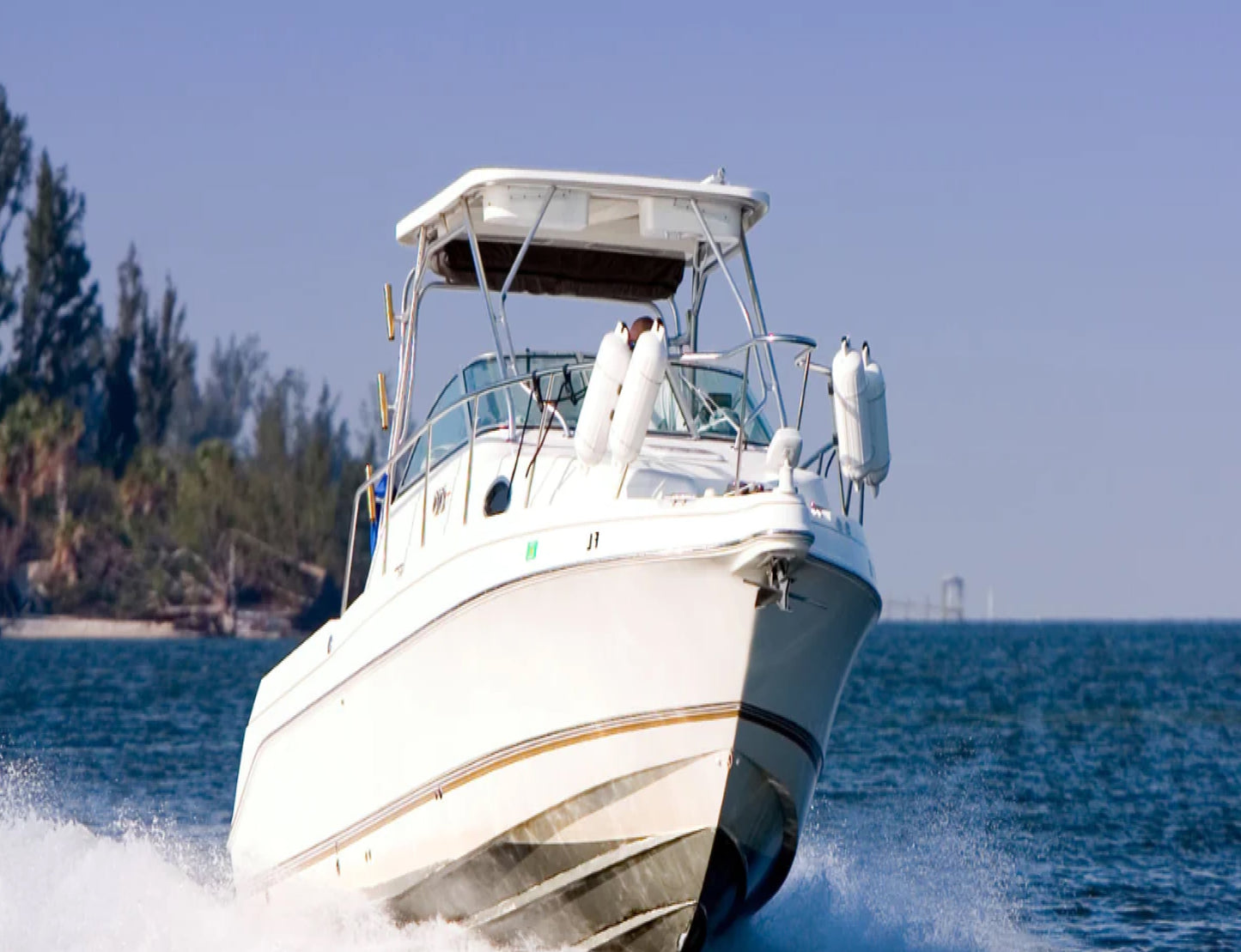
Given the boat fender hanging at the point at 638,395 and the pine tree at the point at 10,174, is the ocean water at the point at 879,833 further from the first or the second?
the pine tree at the point at 10,174

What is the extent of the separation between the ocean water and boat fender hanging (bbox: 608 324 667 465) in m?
2.95

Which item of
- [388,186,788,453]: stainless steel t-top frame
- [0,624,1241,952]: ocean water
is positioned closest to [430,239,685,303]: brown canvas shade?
[388,186,788,453]: stainless steel t-top frame

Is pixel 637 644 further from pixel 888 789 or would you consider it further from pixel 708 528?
pixel 888 789

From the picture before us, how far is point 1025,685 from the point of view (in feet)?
158

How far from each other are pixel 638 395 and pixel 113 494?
79869mm

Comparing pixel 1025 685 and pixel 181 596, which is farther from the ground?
pixel 1025 685

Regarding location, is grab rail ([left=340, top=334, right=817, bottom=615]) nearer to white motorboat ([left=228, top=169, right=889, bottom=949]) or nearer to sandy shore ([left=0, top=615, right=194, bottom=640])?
white motorboat ([left=228, top=169, right=889, bottom=949])

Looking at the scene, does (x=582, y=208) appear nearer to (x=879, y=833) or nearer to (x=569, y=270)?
(x=569, y=270)

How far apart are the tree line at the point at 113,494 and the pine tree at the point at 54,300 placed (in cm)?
6

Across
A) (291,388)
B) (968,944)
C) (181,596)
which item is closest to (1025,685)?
(968,944)

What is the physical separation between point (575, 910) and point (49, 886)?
436cm

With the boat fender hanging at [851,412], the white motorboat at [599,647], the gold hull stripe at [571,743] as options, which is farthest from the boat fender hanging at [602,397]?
the gold hull stripe at [571,743]

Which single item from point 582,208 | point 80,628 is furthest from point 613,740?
point 80,628

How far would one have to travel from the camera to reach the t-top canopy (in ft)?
36.0
